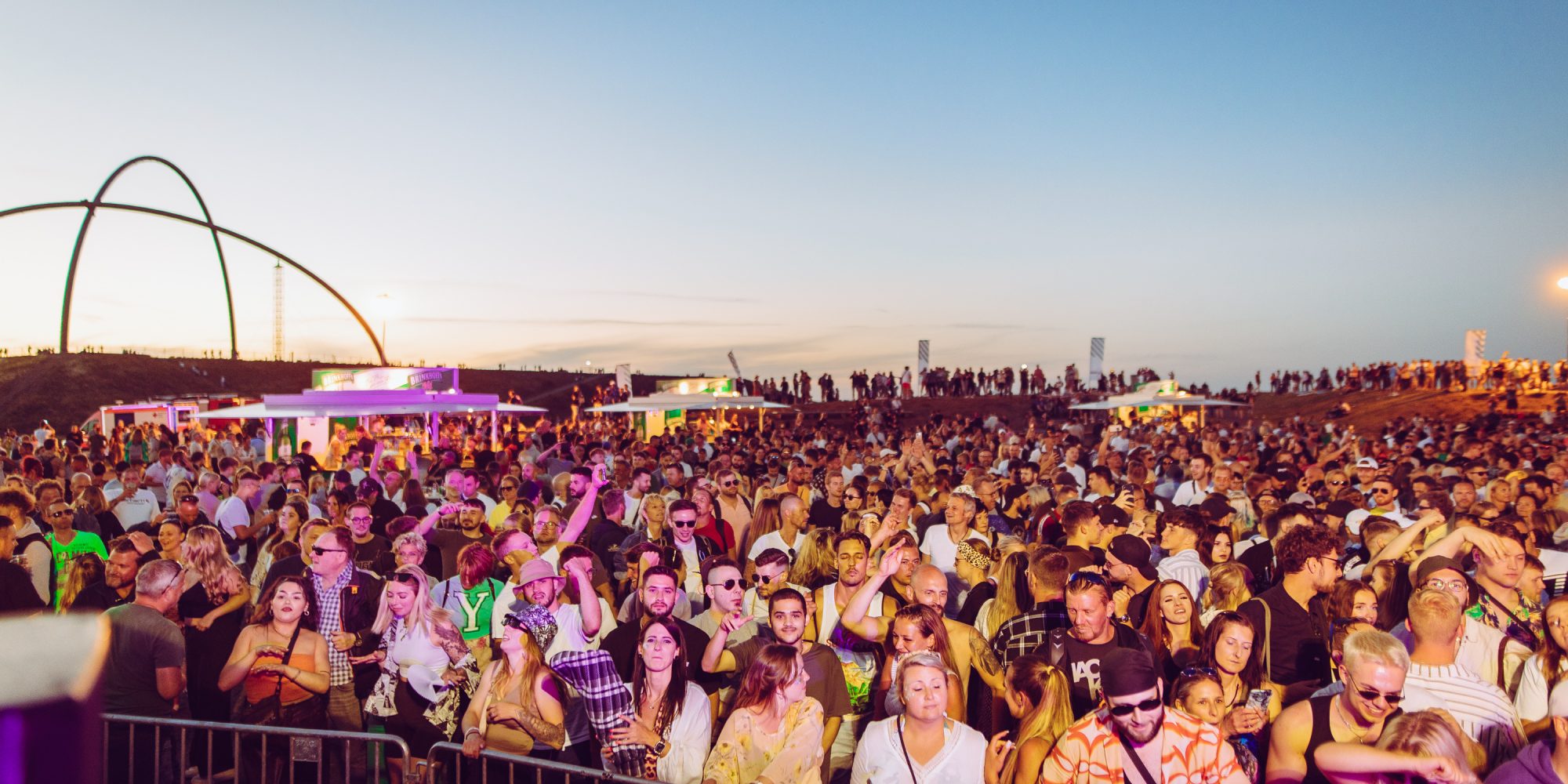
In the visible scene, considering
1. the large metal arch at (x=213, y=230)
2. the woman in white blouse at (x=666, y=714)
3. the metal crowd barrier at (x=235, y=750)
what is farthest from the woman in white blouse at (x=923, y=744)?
the large metal arch at (x=213, y=230)

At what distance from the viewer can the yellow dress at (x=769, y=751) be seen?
13.2ft

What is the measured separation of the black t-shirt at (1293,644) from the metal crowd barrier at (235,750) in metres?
4.02

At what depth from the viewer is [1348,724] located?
377 cm

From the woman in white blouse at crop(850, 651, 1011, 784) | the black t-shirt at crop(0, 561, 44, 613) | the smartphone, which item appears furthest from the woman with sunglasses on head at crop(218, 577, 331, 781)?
the smartphone

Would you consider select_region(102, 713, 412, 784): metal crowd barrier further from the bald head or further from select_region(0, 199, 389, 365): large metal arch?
select_region(0, 199, 389, 365): large metal arch

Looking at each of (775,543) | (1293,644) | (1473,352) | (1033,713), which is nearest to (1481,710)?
(1293,644)

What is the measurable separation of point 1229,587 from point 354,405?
628 inches

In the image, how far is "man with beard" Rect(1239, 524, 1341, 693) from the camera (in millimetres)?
4930

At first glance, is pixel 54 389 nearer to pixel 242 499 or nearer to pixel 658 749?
pixel 242 499

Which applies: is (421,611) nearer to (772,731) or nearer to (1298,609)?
(772,731)

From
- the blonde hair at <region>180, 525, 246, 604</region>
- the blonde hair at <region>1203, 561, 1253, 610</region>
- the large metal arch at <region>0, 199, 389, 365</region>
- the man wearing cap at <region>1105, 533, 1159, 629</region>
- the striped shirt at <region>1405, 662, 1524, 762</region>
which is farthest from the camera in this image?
the large metal arch at <region>0, 199, 389, 365</region>

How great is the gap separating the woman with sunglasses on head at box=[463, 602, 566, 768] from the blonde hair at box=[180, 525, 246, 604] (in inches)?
93.4

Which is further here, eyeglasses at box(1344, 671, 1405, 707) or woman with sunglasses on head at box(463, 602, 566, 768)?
woman with sunglasses on head at box(463, 602, 566, 768)

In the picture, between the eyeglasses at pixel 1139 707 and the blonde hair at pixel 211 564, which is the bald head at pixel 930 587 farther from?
the blonde hair at pixel 211 564
